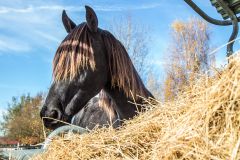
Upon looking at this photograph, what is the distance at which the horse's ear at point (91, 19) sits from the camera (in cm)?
252

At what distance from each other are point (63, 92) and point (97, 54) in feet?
1.07

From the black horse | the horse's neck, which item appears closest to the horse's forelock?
the black horse

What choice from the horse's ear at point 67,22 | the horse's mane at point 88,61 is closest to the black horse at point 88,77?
the horse's mane at point 88,61

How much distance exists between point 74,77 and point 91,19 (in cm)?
43

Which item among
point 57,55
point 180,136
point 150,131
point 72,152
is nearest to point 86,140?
point 72,152

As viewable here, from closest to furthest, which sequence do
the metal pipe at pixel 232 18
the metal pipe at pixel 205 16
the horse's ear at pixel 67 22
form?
the metal pipe at pixel 232 18
the horse's ear at pixel 67 22
the metal pipe at pixel 205 16

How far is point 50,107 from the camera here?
7.66 ft

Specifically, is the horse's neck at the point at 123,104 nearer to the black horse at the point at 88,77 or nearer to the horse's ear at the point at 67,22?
the black horse at the point at 88,77

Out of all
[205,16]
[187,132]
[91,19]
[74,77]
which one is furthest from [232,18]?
[187,132]

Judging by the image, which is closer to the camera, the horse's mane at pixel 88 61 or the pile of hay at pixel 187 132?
the pile of hay at pixel 187 132

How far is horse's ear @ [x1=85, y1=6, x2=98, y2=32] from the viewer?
2.52 metres

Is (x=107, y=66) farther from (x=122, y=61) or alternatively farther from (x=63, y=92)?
(x=63, y=92)

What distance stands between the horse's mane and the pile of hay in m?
1.09

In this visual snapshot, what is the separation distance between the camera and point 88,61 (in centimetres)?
238
